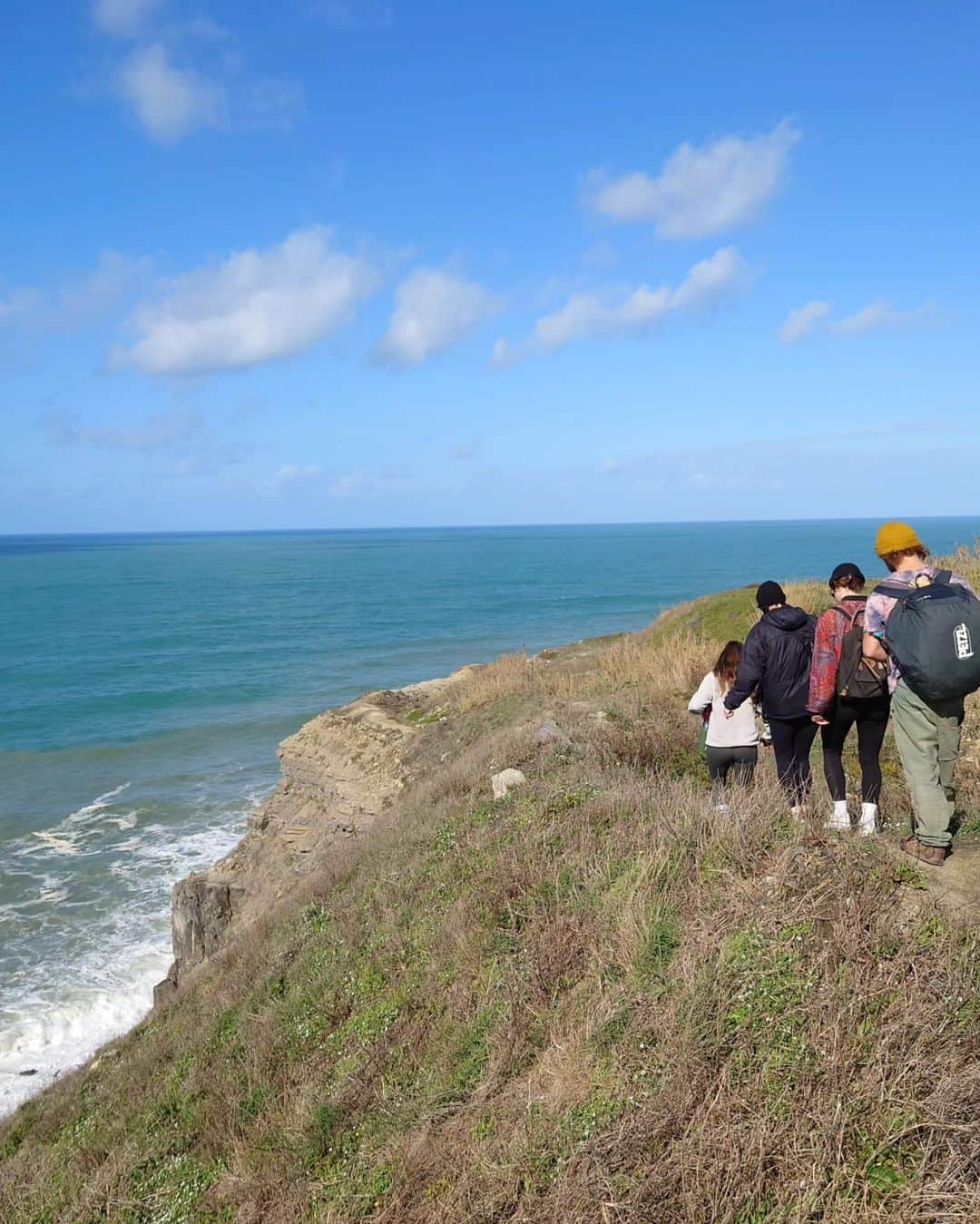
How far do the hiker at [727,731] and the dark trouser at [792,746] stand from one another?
0.98 feet

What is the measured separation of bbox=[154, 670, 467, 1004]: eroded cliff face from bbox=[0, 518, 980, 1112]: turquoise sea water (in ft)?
5.79

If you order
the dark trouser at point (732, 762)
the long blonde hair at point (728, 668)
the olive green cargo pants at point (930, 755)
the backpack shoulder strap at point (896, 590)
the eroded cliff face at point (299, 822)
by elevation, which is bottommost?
the eroded cliff face at point (299, 822)

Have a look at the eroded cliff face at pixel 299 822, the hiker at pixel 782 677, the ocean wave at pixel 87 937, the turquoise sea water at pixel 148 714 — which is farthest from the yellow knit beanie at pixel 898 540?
the turquoise sea water at pixel 148 714

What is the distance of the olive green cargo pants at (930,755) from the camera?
5586 mm

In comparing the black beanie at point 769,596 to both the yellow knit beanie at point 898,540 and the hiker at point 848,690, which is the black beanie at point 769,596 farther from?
the yellow knit beanie at point 898,540

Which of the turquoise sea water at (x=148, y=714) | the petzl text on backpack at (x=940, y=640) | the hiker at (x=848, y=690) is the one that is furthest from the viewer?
the turquoise sea water at (x=148, y=714)

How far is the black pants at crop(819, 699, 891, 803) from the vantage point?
21.7 feet

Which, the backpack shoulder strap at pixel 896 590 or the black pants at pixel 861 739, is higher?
the backpack shoulder strap at pixel 896 590

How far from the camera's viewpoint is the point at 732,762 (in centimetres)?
752

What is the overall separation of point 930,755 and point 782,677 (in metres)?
1.48

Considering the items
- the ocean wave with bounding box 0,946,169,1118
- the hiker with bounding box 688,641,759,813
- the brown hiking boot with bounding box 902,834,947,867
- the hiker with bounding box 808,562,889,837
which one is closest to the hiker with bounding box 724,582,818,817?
the hiker with bounding box 808,562,889,837

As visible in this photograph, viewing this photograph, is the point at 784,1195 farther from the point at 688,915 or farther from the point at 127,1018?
the point at 127,1018

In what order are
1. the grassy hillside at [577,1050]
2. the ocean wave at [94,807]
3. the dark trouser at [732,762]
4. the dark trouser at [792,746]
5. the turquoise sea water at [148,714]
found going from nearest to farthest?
the grassy hillside at [577,1050]
the dark trouser at [792,746]
the dark trouser at [732,762]
the turquoise sea water at [148,714]
the ocean wave at [94,807]

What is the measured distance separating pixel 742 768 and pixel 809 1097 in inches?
161
